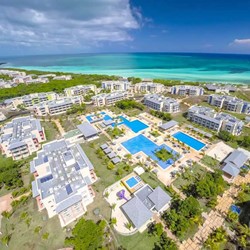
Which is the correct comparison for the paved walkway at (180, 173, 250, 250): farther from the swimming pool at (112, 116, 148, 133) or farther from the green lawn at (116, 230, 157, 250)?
the swimming pool at (112, 116, 148, 133)

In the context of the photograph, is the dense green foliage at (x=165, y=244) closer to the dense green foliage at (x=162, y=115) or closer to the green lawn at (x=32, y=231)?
the green lawn at (x=32, y=231)

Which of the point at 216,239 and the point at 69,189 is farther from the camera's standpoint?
the point at 69,189

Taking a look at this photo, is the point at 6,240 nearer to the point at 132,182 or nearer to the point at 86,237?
the point at 86,237

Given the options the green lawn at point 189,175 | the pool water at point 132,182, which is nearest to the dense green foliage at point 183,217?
the green lawn at point 189,175

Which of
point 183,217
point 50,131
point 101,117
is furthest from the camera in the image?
point 101,117

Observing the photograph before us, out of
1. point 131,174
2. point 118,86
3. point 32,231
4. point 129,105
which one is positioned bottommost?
point 32,231

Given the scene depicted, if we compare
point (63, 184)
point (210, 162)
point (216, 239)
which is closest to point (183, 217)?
point (216, 239)

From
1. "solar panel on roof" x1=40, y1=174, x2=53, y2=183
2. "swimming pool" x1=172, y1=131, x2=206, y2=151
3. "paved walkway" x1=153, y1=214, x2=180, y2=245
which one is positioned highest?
"solar panel on roof" x1=40, y1=174, x2=53, y2=183

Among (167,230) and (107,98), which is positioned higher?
(107,98)

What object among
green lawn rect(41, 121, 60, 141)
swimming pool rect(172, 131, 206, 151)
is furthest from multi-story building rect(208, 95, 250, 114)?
green lawn rect(41, 121, 60, 141)
